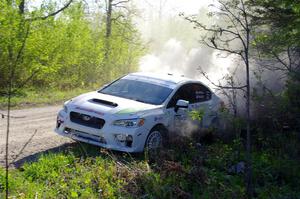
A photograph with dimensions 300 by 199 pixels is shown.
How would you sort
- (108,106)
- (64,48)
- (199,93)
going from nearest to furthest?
(108,106) → (199,93) → (64,48)

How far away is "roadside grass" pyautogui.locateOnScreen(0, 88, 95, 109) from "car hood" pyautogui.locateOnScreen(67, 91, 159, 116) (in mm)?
6071

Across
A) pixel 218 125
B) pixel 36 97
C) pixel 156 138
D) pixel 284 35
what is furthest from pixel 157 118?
pixel 36 97

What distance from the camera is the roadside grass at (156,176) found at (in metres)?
6.43

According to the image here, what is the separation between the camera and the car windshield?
9.63 m

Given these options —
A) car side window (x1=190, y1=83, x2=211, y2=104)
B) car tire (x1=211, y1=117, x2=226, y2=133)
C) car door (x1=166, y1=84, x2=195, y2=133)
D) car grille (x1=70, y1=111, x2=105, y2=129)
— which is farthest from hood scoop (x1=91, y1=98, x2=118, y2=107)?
car tire (x1=211, y1=117, x2=226, y2=133)

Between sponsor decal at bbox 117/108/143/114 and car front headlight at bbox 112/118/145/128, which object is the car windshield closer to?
sponsor decal at bbox 117/108/143/114

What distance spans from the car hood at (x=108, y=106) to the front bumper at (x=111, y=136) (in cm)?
32

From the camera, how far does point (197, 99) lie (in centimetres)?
1073

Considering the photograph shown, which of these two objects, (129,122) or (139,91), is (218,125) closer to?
(139,91)

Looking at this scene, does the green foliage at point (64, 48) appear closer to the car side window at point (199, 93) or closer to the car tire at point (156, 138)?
the car side window at point (199, 93)

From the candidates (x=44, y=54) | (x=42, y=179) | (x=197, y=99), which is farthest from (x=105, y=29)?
(x=42, y=179)

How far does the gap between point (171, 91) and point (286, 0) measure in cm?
311

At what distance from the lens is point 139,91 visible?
995 cm

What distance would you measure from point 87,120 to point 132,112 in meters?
0.91
